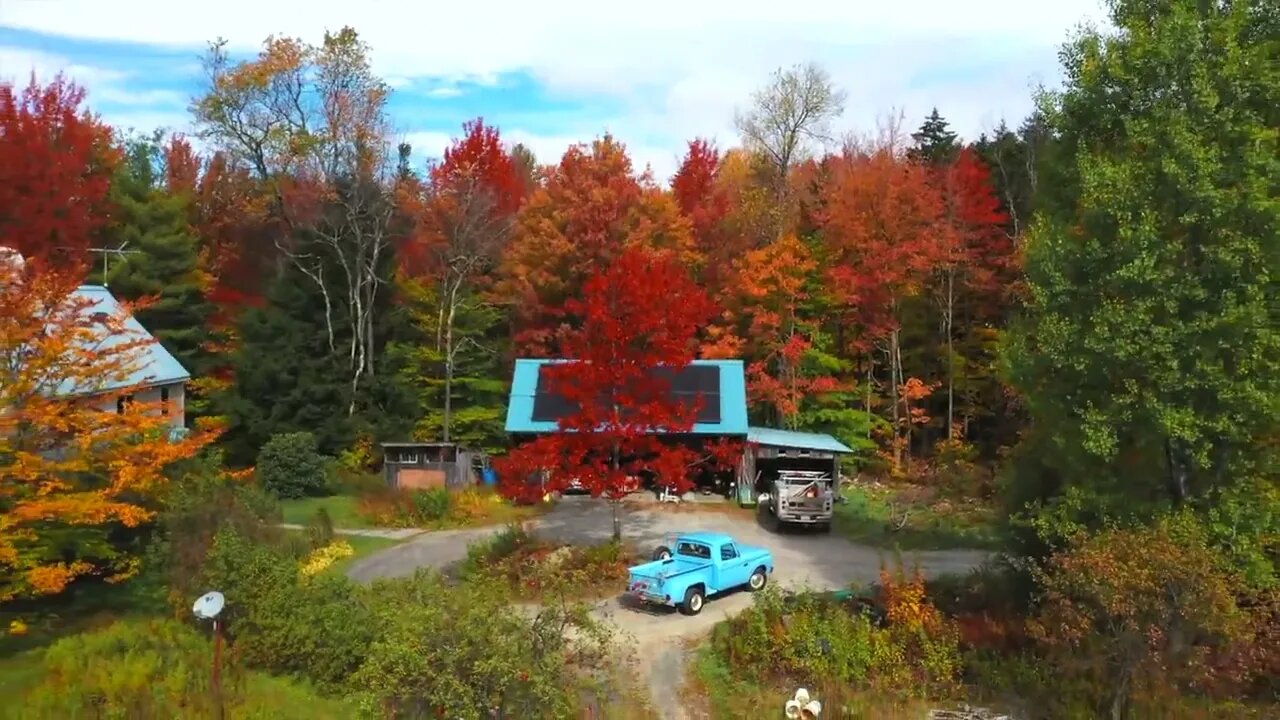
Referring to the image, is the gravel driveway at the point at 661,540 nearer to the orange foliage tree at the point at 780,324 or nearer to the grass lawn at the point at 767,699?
the grass lawn at the point at 767,699

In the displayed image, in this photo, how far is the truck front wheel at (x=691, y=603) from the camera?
18516 millimetres

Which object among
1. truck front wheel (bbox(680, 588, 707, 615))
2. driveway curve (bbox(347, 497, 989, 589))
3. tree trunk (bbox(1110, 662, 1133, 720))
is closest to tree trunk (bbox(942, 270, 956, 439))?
driveway curve (bbox(347, 497, 989, 589))

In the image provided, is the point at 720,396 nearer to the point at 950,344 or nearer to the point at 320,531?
the point at 950,344

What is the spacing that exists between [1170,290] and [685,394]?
61.9 feet

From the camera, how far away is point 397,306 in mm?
37094

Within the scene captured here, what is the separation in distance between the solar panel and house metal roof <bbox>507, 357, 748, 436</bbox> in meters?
0.16

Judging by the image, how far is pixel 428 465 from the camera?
104ft

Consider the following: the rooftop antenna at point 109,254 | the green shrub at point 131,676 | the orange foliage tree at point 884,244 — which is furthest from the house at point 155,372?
the orange foliage tree at point 884,244

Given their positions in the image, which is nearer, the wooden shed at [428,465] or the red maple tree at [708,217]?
the wooden shed at [428,465]

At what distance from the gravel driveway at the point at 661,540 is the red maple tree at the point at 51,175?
1914 cm

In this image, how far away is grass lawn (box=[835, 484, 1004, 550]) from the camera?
79.9 feet

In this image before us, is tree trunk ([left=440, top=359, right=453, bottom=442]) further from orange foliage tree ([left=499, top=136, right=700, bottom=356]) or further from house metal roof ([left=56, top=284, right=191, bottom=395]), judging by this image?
house metal roof ([left=56, top=284, right=191, bottom=395])

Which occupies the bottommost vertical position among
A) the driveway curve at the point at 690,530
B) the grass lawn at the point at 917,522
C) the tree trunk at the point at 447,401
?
the driveway curve at the point at 690,530

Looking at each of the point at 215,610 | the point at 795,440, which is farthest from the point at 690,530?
the point at 215,610
